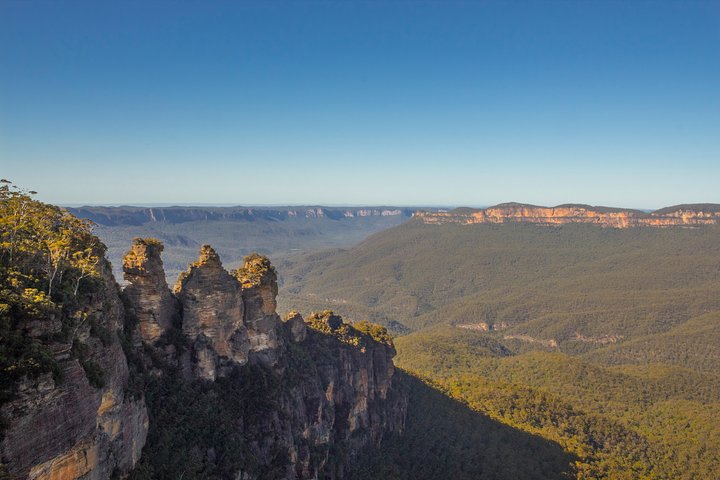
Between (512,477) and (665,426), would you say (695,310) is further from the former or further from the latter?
(512,477)

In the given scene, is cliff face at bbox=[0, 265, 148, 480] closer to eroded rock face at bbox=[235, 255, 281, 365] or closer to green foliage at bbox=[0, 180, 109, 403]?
green foliage at bbox=[0, 180, 109, 403]

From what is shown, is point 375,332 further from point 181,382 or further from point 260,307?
point 181,382

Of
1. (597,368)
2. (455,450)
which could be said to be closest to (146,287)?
(455,450)

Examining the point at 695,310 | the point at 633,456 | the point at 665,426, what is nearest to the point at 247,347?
the point at 633,456

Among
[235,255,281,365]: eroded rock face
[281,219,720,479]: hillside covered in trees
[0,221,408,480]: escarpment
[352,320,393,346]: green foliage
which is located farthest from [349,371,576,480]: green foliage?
[235,255,281,365]: eroded rock face

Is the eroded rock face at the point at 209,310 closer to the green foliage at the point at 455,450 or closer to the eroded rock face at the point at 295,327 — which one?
the eroded rock face at the point at 295,327

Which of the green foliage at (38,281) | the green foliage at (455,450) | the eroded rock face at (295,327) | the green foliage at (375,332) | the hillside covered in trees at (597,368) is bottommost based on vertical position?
the hillside covered in trees at (597,368)

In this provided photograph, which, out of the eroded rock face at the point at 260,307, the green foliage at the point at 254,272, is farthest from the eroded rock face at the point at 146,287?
the green foliage at the point at 254,272
